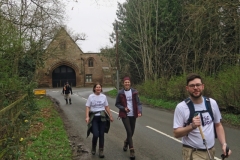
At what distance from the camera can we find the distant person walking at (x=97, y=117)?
23.6ft

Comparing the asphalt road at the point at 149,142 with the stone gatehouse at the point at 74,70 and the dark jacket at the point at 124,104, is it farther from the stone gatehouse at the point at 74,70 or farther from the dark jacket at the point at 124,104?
the stone gatehouse at the point at 74,70

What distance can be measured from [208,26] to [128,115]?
17.4 m

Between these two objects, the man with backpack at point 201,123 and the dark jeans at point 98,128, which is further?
the dark jeans at point 98,128

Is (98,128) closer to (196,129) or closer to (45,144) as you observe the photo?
(45,144)

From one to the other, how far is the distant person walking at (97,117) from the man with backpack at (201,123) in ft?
12.6

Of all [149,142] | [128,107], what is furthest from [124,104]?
[149,142]

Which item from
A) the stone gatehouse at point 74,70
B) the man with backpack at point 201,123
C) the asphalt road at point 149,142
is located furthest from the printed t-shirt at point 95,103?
the stone gatehouse at point 74,70

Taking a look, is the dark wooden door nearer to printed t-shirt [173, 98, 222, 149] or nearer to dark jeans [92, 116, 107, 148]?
dark jeans [92, 116, 107, 148]

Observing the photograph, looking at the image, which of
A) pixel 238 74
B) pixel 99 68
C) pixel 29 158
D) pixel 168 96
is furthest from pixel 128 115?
pixel 99 68

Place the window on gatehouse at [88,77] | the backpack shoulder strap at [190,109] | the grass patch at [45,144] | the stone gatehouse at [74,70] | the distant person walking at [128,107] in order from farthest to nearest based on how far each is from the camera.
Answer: the window on gatehouse at [88,77] → the stone gatehouse at [74,70] → the distant person walking at [128,107] → the grass patch at [45,144] → the backpack shoulder strap at [190,109]

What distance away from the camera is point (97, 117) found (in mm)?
7270

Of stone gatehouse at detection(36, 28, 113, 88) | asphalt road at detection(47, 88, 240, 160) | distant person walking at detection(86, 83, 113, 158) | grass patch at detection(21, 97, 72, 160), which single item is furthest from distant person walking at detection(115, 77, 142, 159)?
stone gatehouse at detection(36, 28, 113, 88)

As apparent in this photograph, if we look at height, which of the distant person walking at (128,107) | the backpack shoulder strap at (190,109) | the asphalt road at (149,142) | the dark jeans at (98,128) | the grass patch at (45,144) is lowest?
the asphalt road at (149,142)

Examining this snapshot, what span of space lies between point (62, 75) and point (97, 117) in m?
54.3
